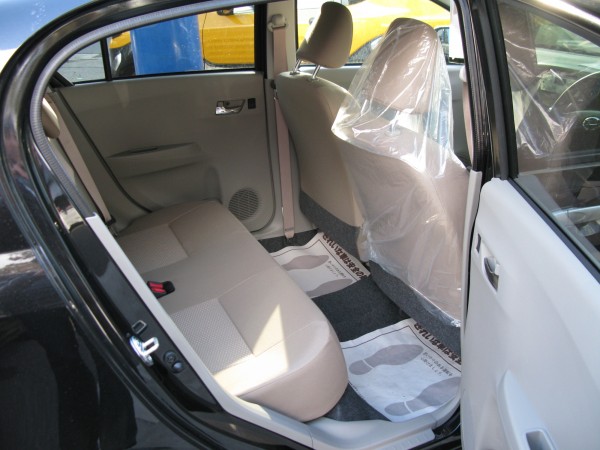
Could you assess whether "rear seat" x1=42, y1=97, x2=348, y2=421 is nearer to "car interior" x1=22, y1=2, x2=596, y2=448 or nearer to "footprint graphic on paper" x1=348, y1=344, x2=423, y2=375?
"car interior" x1=22, y1=2, x2=596, y2=448

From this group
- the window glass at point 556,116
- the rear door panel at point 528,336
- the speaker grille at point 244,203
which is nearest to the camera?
the rear door panel at point 528,336

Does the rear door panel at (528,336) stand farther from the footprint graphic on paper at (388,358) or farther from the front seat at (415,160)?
the footprint graphic on paper at (388,358)

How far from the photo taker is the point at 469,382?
1029 mm

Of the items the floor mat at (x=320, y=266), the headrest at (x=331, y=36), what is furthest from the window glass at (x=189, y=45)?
the floor mat at (x=320, y=266)

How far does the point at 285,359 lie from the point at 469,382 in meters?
0.39

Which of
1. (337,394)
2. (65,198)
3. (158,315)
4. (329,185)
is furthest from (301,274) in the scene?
(65,198)

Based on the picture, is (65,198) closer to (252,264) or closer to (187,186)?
(252,264)

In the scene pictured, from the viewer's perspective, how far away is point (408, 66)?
1216 mm

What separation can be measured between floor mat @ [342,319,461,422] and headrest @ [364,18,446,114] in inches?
29.8

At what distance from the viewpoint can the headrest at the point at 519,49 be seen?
0.93 metres

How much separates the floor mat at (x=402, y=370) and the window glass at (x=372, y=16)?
3.73 feet

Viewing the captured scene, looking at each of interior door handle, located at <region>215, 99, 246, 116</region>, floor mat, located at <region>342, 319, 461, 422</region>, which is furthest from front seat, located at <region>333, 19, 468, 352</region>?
interior door handle, located at <region>215, 99, 246, 116</region>

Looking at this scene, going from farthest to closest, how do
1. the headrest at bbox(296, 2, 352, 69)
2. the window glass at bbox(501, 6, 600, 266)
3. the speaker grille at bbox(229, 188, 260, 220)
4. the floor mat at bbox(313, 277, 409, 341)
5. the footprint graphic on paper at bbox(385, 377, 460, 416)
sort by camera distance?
the speaker grille at bbox(229, 188, 260, 220)
the floor mat at bbox(313, 277, 409, 341)
the headrest at bbox(296, 2, 352, 69)
the footprint graphic on paper at bbox(385, 377, 460, 416)
the window glass at bbox(501, 6, 600, 266)

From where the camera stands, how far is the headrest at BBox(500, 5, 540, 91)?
3.05 feet
